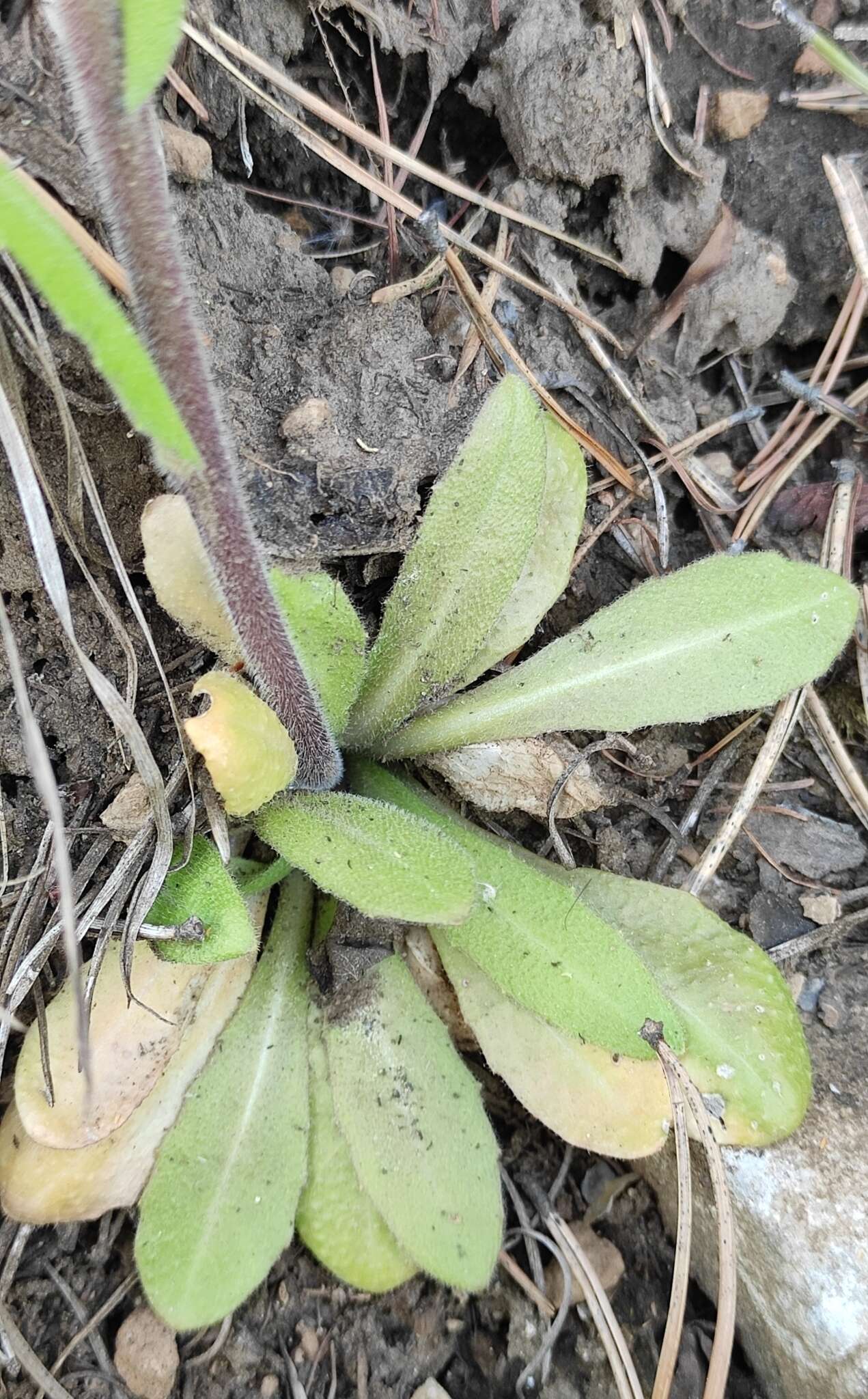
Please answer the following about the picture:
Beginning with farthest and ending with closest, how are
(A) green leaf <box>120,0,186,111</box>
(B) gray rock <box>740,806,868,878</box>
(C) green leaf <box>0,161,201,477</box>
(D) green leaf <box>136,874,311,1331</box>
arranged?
(B) gray rock <box>740,806,868,878</box> < (D) green leaf <box>136,874,311,1331</box> < (A) green leaf <box>120,0,186,111</box> < (C) green leaf <box>0,161,201,477</box>

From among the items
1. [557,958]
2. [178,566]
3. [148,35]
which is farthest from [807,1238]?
[148,35]

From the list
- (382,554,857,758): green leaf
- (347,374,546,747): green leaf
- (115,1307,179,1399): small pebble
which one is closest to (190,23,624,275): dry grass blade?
(347,374,546,747): green leaf

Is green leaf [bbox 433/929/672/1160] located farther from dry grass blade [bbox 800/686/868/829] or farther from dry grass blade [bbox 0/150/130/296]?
dry grass blade [bbox 0/150/130/296]

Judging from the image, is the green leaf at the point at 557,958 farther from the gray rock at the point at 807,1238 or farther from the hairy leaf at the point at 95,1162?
the hairy leaf at the point at 95,1162

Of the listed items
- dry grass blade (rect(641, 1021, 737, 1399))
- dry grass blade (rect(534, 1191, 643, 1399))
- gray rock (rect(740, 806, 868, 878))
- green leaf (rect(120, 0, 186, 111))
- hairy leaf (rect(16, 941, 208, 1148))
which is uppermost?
green leaf (rect(120, 0, 186, 111))

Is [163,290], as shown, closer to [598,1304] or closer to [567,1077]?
[567,1077]

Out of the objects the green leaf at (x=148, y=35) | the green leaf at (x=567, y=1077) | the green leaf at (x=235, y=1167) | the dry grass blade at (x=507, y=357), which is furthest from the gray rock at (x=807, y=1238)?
the green leaf at (x=148, y=35)

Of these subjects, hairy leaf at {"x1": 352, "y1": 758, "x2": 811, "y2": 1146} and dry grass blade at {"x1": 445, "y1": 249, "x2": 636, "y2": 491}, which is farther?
dry grass blade at {"x1": 445, "y1": 249, "x2": 636, "y2": 491}
